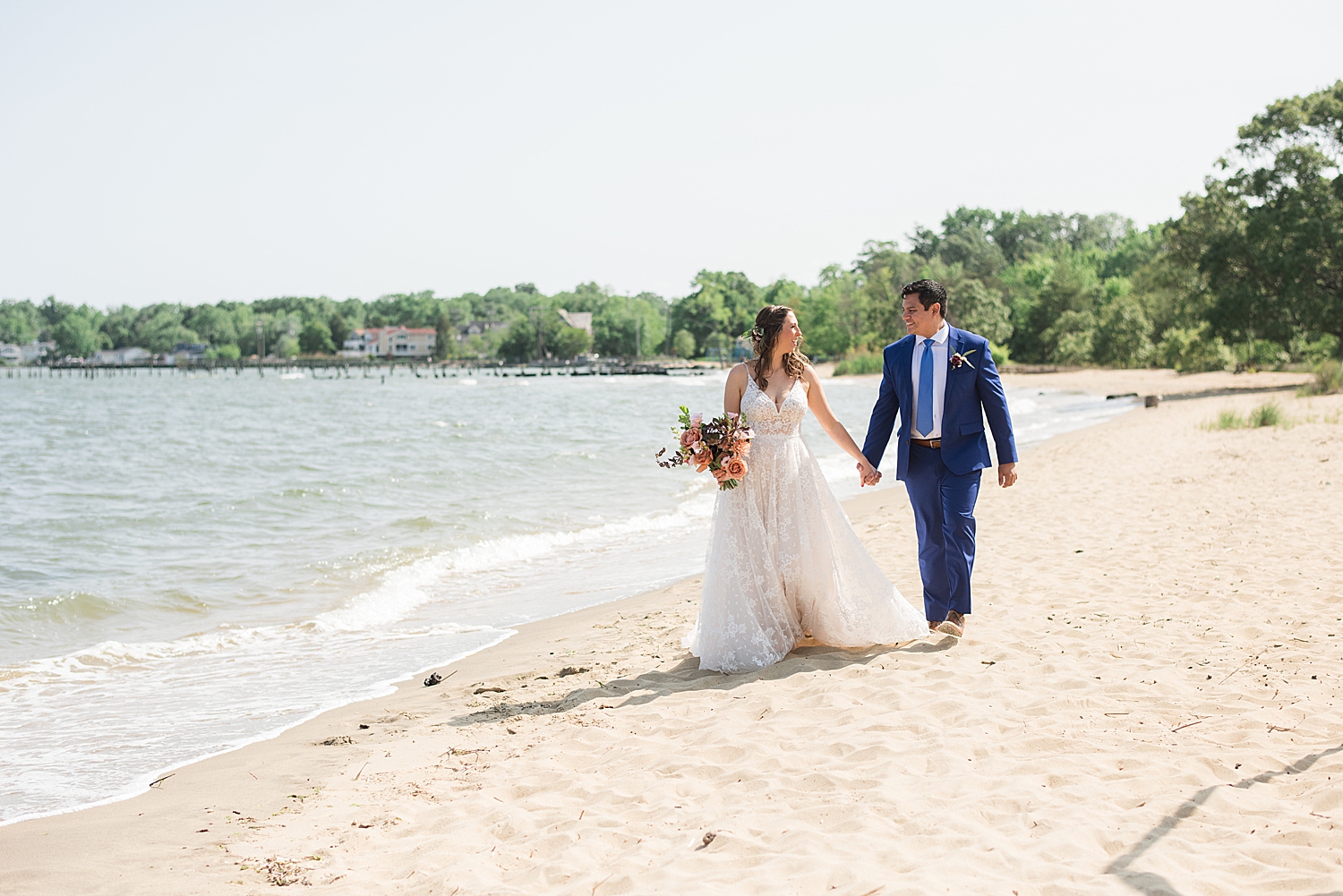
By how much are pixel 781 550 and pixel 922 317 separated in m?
1.78

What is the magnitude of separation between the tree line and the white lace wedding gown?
3547cm

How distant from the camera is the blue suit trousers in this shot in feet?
20.9

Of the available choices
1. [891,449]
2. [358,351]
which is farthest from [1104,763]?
[358,351]

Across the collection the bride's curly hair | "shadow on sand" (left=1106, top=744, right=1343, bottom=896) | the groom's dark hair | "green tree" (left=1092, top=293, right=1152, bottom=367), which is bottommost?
"shadow on sand" (left=1106, top=744, right=1343, bottom=896)

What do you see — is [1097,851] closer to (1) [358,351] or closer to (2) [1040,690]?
(2) [1040,690]

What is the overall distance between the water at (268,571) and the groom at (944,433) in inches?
152

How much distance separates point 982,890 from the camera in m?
3.23

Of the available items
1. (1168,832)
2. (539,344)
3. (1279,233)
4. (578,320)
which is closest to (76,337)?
(539,344)

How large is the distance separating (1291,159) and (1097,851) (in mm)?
40071

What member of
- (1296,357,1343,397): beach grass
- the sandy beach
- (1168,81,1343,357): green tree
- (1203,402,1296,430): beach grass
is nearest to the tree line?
(1168,81,1343,357): green tree

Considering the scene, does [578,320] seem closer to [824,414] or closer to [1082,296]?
[1082,296]

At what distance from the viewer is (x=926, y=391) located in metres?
6.45

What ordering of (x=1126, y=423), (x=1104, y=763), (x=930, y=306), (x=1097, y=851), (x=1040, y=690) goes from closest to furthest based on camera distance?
1. (x=1097, y=851)
2. (x=1104, y=763)
3. (x=1040, y=690)
4. (x=930, y=306)
5. (x=1126, y=423)

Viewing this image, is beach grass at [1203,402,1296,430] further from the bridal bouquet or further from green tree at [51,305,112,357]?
green tree at [51,305,112,357]
